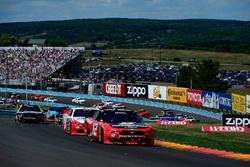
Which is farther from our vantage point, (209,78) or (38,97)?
(209,78)

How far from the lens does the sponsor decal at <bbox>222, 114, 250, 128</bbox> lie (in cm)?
4362

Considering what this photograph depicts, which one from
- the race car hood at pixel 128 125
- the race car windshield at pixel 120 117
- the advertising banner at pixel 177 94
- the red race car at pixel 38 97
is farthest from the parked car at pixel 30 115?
the red race car at pixel 38 97

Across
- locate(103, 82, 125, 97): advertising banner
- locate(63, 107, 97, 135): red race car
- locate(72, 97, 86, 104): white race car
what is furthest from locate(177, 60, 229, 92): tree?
locate(63, 107, 97, 135): red race car

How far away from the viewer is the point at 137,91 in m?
87.2

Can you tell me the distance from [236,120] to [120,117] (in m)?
22.3

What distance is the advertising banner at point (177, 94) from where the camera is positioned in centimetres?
7612

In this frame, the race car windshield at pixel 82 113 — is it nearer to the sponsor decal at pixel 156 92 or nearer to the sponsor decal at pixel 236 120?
the sponsor decal at pixel 236 120

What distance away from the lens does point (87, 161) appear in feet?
52.8

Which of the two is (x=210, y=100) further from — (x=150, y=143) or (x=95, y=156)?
(x=95, y=156)

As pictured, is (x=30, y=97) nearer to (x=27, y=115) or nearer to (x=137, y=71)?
(x=137, y=71)

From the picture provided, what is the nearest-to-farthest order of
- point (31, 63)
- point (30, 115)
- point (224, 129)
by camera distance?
point (224, 129)
point (30, 115)
point (31, 63)

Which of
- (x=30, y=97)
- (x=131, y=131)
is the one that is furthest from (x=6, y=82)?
(x=131, y=131)

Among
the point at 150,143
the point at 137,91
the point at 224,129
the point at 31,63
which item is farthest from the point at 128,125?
the point at 31,63

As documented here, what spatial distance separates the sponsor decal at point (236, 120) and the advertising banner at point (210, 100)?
21648mm
